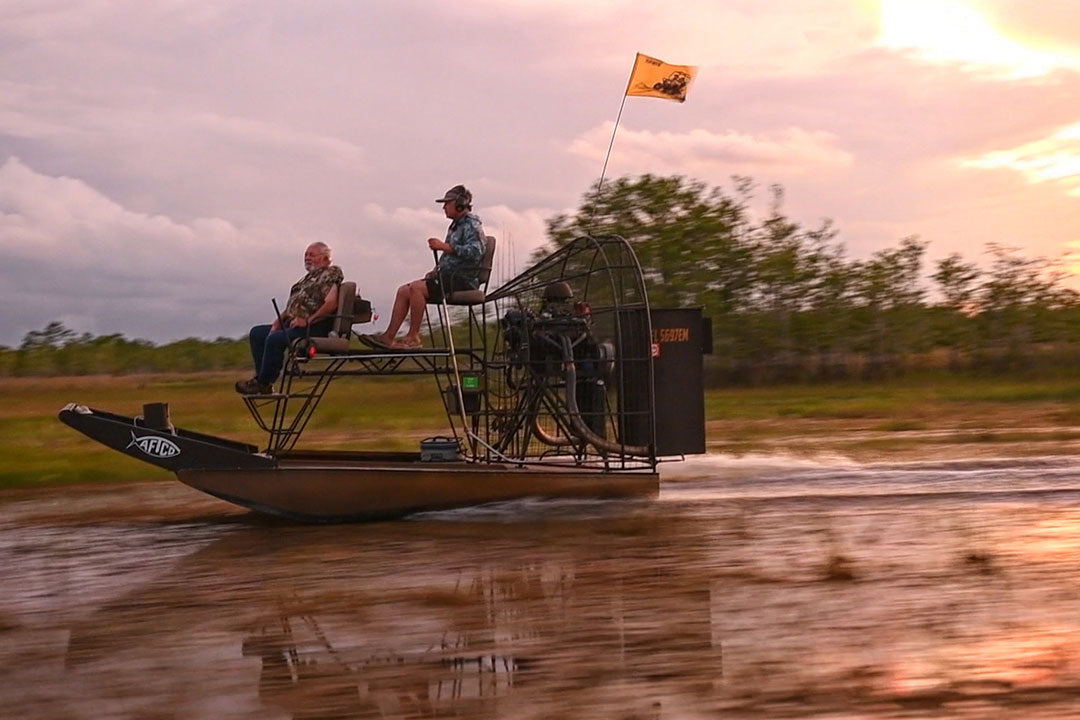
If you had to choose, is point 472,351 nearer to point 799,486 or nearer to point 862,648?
point 799,486

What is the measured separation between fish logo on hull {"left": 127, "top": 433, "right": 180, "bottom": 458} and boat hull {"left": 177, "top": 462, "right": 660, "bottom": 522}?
203 millimetres

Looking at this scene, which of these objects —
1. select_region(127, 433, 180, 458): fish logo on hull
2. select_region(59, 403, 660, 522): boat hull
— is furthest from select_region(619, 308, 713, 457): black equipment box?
select_region(127, 433, 180, 458): fish logo on hull

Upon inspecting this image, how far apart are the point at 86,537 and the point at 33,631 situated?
365 cm

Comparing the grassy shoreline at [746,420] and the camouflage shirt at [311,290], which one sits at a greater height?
the camouflage shirt at [311,290]

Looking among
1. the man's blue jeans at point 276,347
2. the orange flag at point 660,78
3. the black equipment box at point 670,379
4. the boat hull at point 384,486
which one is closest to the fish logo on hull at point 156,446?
the boat hull at point 384,486

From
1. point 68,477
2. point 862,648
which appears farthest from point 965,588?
point 68,477

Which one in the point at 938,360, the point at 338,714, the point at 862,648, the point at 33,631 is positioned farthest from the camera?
the point at 938,360

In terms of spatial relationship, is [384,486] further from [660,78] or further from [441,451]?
A: [660,78]

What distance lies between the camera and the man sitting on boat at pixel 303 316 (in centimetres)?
1081

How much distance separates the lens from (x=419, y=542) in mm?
9961

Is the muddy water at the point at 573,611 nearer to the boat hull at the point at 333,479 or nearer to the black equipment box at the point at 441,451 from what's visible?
the boat hull at the point at 333,479

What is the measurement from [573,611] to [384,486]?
12.3 ft

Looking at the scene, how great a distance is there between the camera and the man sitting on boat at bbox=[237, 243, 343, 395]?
426 inches

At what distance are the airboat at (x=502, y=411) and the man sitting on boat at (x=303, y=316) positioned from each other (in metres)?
→ 0.13
